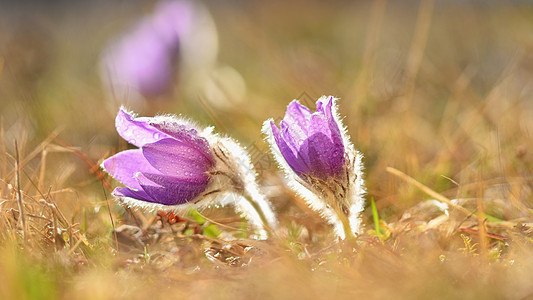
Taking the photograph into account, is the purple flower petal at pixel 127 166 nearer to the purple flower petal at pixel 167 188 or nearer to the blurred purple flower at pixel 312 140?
the purple flower petal at pixel 167 188

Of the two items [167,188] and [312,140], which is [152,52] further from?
[312,140]

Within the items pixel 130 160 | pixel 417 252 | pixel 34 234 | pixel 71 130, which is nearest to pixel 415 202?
pixel 417 252

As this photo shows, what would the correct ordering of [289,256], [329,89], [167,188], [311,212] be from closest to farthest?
[289,256], [167,188], [311,212], [329,89]

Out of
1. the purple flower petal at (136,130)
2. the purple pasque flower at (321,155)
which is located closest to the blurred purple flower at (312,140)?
the purple pasque flower at (321,155)

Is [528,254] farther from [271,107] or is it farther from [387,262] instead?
[271,107]

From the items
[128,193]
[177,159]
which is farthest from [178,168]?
[128,193]

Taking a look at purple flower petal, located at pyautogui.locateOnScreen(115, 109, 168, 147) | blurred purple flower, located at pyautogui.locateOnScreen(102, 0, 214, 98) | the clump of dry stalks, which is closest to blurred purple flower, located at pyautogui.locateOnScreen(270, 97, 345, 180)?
the clump of dry stalks

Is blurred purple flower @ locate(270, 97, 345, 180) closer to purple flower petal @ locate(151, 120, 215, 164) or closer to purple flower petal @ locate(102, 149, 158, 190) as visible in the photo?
purple flower petal @ locate(151, 120, 215, 164)
